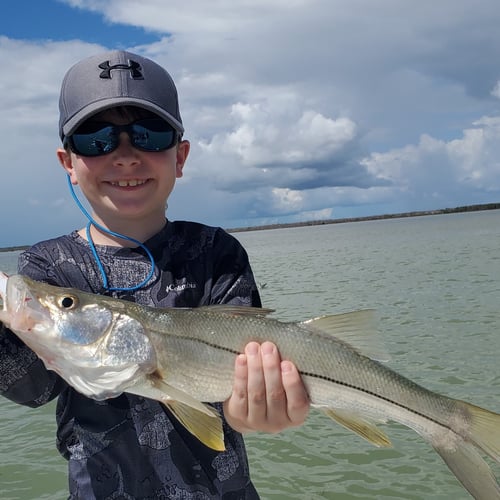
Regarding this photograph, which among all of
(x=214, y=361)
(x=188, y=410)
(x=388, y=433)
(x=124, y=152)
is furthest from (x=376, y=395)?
(x=388, y=433)

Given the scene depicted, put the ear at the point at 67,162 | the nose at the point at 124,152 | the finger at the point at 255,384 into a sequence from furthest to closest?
1. the ear at the point at 67,162
2. the nose at the point at 124,152
3. the finger at the point at 255,384

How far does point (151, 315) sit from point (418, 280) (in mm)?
20571

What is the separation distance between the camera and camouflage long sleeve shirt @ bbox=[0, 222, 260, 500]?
300 centimetres

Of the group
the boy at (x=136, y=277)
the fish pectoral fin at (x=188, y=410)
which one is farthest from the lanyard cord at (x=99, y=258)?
the fish pectoral fin at (x=188, y=410)

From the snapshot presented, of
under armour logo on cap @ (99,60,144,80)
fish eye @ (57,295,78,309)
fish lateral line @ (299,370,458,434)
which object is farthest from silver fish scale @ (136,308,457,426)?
under armour logo on cap @ (99,60,144,80)

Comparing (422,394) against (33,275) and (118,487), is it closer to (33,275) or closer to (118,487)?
(118,487)

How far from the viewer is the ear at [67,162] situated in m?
3.53

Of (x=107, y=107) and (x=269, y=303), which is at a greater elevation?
(x=107, y=107)

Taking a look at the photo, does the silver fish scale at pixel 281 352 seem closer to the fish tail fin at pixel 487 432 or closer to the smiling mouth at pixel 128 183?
the fish tail fin at pixel 487 432

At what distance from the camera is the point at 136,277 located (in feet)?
11.1

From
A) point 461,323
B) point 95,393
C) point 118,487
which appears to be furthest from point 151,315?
point 461,323

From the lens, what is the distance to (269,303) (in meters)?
20.3

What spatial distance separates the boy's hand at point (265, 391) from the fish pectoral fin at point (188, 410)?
0.57 ft

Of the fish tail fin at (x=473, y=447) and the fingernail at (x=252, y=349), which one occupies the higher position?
the fingernail at (x=252, y=349)
